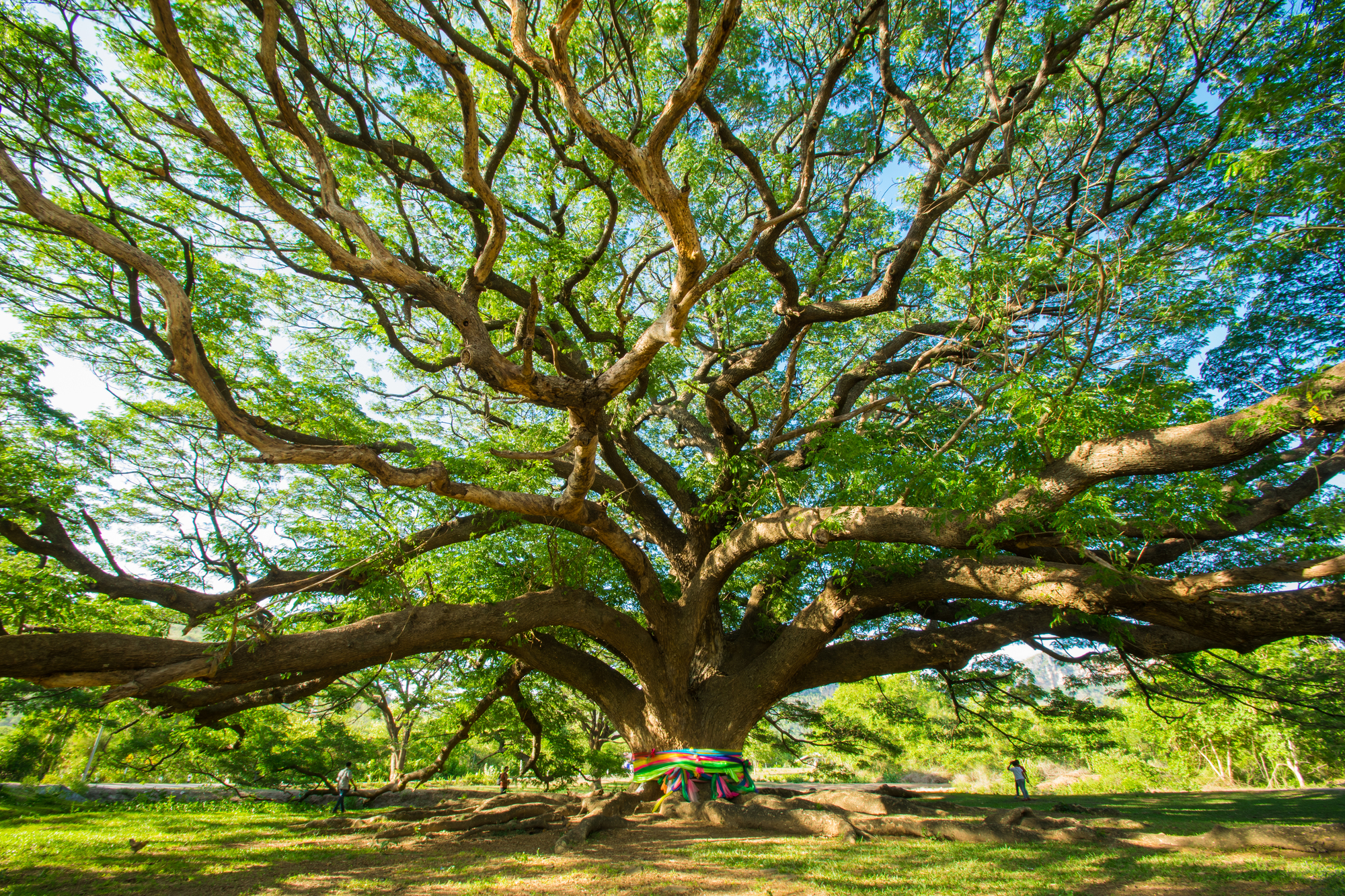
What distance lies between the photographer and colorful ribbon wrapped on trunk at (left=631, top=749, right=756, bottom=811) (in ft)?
21.7

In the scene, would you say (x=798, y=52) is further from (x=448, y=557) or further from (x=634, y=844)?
(x=634, y=844)

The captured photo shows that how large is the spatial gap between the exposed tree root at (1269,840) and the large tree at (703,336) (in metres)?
1.32

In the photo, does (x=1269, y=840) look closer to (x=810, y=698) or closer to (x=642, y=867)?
(x=642, y=867)

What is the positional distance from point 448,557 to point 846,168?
786 centimetres

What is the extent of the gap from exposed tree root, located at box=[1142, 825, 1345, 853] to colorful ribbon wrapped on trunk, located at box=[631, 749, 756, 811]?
12.7 ft

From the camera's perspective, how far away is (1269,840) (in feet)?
13.2

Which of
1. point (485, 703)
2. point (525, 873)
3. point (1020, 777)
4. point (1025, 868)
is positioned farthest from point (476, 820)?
point (1020, 777)

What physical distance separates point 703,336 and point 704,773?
6.26 metres

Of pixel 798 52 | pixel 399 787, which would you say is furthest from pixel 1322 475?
pixel 399 787

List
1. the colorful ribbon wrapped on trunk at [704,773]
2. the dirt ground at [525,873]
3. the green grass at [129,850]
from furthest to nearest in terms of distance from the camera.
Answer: the colorful ribbon wrapped on trunk at [704,773], the green grass at [129,850], the dirt ground at [525,873]

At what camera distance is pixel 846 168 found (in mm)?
8766

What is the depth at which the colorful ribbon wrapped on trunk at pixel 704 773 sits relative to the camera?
661 cm

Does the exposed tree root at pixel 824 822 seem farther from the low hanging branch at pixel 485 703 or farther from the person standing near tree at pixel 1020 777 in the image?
the person standing near tree at pixel 1020 777

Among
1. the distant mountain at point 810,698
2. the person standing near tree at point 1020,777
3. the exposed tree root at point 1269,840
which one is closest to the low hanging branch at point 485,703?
the distant mountain at point 810,698
